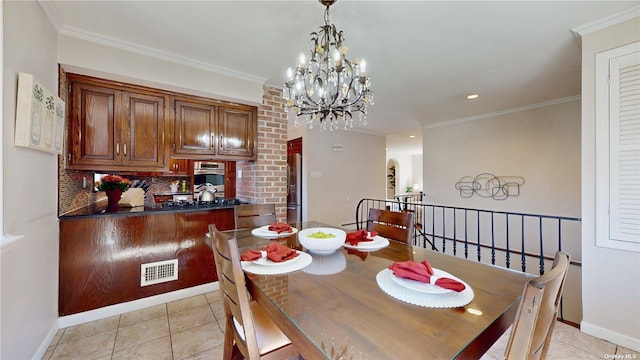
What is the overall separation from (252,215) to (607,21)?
3.11 meters

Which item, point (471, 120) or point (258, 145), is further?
point (471, 120)

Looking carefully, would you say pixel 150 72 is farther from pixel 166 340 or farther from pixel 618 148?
pixel 618 148

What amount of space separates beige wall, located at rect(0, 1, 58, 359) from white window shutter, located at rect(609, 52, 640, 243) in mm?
3709

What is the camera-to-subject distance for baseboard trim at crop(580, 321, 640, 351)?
5.81 feet

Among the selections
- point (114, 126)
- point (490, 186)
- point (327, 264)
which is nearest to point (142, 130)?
point (114, 126)

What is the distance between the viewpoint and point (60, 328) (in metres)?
1.98

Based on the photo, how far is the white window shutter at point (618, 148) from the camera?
177 cm

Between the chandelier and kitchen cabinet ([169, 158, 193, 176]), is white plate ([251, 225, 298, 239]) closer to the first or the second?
the chandelier

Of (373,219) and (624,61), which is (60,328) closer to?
(373,219)

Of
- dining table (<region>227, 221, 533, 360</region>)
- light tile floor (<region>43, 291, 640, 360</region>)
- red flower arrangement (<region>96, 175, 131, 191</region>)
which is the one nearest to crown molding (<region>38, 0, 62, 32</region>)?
red flower arrangement (<region>96, 175, 131, 191</region>)

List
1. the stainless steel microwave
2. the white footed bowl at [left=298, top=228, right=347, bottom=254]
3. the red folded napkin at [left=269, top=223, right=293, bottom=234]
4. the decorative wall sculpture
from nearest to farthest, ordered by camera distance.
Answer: the white footed bowl at [left=298, top=228, right=347, bottom=254] < the red folded napkin at [left=269, top=223, right=293, bottom=234] < the stainless steel microwave < the decorative wall sculpture

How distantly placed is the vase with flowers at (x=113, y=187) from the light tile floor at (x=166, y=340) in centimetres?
107

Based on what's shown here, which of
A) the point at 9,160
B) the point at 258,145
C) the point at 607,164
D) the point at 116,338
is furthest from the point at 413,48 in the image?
the point at 116,338

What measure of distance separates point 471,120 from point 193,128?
469cm
